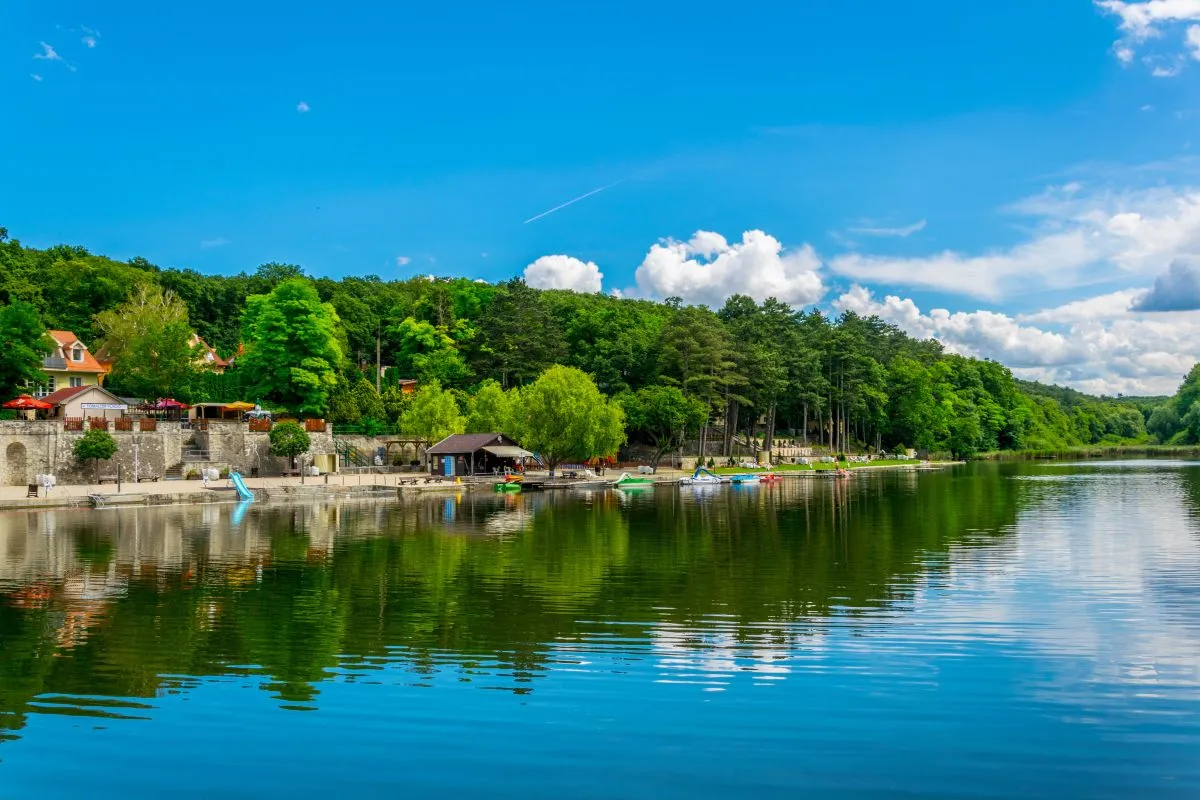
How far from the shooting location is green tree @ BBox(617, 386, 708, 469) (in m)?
72.9

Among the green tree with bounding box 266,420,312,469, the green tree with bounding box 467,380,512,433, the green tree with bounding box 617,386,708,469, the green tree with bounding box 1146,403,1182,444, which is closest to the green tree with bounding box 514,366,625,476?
the green tree with bounding box 467,380,512,433

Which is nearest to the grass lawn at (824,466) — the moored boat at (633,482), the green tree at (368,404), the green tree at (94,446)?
the moored boat at (633,482)

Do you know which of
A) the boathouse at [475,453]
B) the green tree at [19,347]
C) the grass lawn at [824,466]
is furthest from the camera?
the grass lawn at [824,466]

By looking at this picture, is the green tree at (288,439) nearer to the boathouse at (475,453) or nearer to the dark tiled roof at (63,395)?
the boathouse at (475,453)

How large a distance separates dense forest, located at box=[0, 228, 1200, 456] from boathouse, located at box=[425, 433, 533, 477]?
3340 mm

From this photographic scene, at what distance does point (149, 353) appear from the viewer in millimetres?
61094

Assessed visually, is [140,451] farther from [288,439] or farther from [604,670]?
[604,670]

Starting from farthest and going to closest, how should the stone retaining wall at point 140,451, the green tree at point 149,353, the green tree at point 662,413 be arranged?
the green tree at point 662,413
the green tree at point 149,353
the stone retaining wall at point 140,451

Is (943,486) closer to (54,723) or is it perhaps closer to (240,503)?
(240,503)

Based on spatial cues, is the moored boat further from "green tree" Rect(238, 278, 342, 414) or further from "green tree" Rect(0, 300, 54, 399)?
"green tree" Rect(0, 300, 54, 399)

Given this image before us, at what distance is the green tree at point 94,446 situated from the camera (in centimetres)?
4650

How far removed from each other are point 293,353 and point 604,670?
56126 millimetres

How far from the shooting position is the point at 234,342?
3467 inches

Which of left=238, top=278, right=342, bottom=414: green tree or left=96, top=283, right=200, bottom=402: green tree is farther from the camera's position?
left=238, top=278, right=342, bottom=414: green tree
